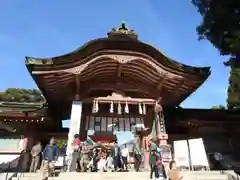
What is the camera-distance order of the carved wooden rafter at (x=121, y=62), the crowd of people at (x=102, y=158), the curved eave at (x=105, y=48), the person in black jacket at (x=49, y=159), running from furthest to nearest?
the carved wooden rafter at (x=121, y=62), the curved eave at (x=105, y=48), the crowd of people at (x=102, y=158), the person in black jacket at (x=49, y=159)

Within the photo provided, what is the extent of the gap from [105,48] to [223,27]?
471cm

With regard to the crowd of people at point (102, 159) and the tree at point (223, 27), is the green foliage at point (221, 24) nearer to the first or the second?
the tree at point (223, 27)

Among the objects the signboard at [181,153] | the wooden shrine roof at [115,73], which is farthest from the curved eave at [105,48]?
the signboard at [181,153]

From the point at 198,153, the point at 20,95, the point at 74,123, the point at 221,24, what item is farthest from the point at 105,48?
the point at 20,95

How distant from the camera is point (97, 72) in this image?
34.1ft

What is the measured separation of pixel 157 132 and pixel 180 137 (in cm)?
242

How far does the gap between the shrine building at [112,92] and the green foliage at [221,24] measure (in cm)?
205

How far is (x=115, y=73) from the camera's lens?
425 inches

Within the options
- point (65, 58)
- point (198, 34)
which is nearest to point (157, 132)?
point (198, 34)

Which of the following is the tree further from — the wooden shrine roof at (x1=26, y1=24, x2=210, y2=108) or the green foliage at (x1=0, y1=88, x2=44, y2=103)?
the green foliage at (x1=0, y1=88, x2=44, y2=103)

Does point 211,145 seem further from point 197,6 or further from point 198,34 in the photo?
point 197,6

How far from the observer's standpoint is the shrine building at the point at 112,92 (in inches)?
370

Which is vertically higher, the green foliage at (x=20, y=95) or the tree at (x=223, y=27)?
the green foliage at (x=20, y=95)

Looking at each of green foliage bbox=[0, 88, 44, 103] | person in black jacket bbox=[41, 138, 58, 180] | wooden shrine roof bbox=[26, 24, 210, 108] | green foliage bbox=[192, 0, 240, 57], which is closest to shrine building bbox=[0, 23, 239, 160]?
wooden shrine roof bbox=[26, 24, 210, 108]
